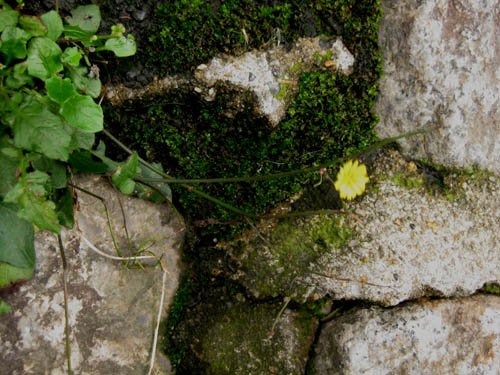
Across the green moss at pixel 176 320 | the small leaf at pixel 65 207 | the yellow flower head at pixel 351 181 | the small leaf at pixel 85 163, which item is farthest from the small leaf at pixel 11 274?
the yellow flower head at pixel 351 181

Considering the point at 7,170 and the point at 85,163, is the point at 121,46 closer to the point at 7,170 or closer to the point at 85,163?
the point at 85,163

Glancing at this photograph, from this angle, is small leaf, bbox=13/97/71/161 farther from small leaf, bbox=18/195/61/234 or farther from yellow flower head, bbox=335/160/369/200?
yellow flower head, bbox=335/160/369/200

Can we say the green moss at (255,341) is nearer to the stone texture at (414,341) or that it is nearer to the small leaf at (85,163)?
the stone texture at (414,341)

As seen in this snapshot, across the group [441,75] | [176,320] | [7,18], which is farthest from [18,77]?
[441,75]

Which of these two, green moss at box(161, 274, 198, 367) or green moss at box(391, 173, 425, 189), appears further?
green moss at box(161, 274, 198, 367)

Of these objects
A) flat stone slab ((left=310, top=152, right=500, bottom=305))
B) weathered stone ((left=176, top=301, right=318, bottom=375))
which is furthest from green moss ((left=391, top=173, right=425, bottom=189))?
weathered stone ((left=176, top=301, right=318, bottom=375))

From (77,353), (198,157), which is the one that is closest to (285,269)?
(198,157)

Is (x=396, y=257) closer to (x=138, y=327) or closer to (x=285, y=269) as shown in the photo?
(x=285, y=269)
